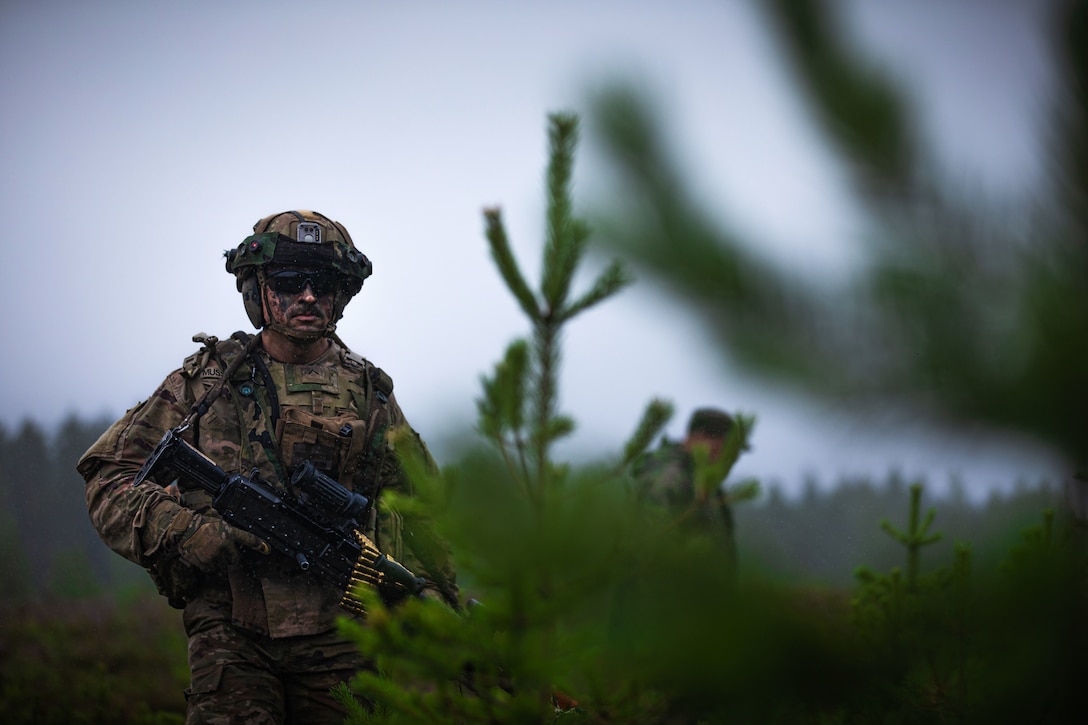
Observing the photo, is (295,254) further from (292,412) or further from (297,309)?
(292,412)

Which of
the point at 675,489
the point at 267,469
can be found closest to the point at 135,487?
the point at 267,469

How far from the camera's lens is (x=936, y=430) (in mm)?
1518

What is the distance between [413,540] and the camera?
15.2 feet

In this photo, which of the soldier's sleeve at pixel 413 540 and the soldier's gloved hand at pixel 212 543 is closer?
the soldier's gloved hand at pixel 212 543

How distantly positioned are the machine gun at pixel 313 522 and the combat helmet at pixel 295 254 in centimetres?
83

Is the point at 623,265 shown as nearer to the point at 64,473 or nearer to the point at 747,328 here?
the point at 747,328

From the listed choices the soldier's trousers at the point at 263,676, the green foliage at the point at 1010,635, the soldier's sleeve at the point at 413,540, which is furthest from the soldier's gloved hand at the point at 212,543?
the green foliage at the point at 1010,635

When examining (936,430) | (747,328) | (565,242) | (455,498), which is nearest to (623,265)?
(747,328)

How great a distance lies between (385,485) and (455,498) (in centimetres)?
260

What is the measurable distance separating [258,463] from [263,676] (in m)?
0.92

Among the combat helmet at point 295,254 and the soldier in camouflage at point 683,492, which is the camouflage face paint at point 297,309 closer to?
the combat helmet at point 295,254

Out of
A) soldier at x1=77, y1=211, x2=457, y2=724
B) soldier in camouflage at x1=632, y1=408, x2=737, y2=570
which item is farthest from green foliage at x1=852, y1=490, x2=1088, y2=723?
soldier at x1=77, y1=211, x2=457, y2=724

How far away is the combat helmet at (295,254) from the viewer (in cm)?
457

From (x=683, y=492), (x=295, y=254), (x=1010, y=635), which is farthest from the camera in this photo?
(x=295, y=254)
